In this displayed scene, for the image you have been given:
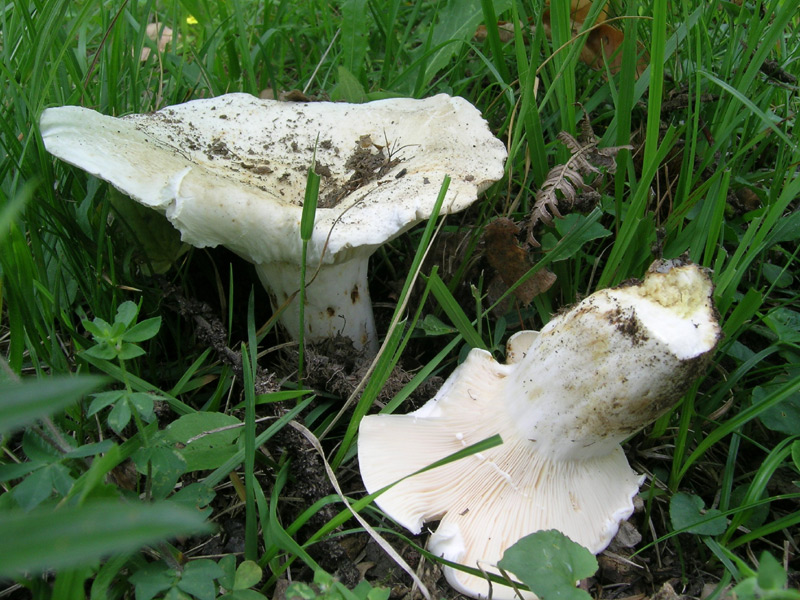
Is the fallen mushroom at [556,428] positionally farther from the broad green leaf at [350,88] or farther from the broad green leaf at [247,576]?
the broad green leaf at [350,88]

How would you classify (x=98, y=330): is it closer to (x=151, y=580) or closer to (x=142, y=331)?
(x=142, y=331)

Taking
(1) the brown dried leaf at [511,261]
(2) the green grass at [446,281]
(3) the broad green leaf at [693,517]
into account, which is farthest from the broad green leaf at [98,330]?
(3) the broad green leaf at [693,517]

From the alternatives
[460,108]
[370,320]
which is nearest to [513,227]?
[460,108]

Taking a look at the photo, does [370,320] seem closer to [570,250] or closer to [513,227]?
[513,227]

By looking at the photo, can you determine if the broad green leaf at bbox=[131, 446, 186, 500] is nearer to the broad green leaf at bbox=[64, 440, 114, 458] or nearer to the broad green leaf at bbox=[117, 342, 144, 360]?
the broad green leaf at bbox=[64, 440, 114, 458]

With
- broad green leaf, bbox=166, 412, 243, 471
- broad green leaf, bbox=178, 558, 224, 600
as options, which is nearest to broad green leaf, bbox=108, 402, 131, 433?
broad green leaf, bbox=166, 412, 243, 471

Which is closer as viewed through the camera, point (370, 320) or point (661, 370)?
point (661, 370)

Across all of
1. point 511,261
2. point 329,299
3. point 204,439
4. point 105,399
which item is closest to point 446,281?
point 511,261
